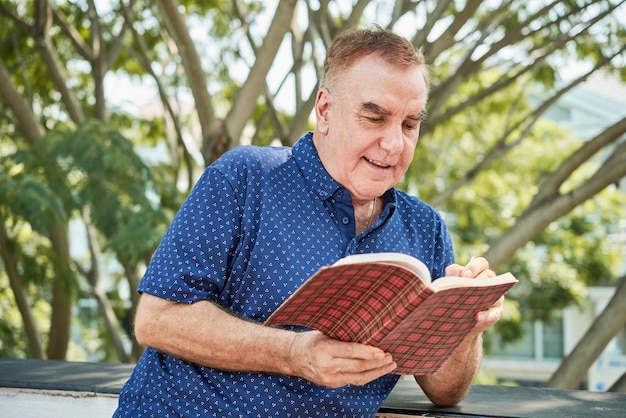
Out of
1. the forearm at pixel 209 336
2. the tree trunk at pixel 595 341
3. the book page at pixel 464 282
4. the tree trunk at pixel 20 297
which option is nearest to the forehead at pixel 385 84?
the book page at pixel 464 282

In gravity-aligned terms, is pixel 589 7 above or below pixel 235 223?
above

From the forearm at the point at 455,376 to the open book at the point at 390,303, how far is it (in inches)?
13.7

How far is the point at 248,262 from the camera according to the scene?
2.19 m

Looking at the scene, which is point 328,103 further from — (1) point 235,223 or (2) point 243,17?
(2) point 243,17

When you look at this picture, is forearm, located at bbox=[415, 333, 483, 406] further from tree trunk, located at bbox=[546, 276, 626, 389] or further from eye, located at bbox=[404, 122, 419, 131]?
tree trunk, located at bbox=[546, 276, 626, 389]

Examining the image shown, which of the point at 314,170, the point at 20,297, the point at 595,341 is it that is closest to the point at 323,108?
the point at 314,170

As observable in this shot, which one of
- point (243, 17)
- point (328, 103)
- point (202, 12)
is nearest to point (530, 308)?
point (202, 12)

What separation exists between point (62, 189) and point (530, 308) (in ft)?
58.1

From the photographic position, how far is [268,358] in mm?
1988

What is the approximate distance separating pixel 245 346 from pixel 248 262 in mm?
250

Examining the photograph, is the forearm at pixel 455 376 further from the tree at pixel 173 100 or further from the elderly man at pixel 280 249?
the tree at pixel 173 100

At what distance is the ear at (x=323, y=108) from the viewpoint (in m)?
2.34

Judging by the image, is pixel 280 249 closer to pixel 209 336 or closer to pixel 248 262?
pixel 248 262

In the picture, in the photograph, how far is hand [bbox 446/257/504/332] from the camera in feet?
6.78
